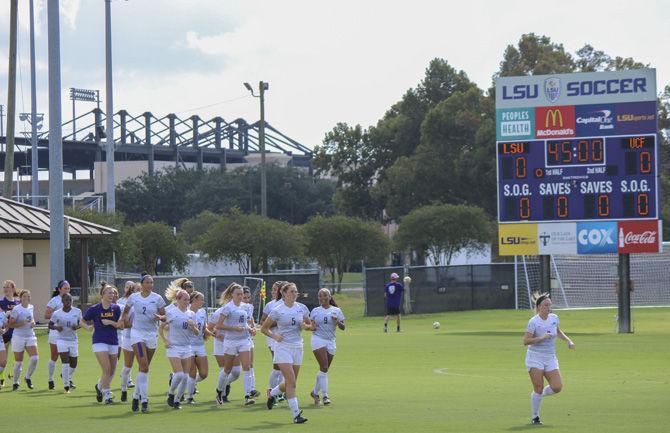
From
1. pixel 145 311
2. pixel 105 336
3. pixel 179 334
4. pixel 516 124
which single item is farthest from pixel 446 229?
pixel 179 334

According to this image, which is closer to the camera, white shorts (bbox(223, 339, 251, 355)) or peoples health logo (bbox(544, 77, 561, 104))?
white shorts (bbox(223, 339, 251, 355))

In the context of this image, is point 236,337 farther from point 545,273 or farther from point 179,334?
point 545,273

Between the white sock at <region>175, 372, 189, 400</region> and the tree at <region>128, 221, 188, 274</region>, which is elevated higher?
the tree at <region>128, 221, 188, 274</region>

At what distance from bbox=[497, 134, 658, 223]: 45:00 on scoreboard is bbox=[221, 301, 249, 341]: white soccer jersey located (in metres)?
18.1

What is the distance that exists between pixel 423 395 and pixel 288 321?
4.24 metres

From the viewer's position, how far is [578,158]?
37.0 m

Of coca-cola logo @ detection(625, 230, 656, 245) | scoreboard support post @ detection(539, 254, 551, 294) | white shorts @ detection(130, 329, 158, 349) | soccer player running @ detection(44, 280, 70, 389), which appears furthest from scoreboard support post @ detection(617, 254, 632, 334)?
white shorts @ detection(130, 329, 158, 349)

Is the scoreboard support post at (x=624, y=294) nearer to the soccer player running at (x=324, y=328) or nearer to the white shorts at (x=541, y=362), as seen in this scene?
the soccer player running at (x=324, y=328)

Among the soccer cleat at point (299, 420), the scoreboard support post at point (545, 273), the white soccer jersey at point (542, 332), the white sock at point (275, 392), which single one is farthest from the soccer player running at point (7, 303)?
the scoreboard support post at point (545, 273)

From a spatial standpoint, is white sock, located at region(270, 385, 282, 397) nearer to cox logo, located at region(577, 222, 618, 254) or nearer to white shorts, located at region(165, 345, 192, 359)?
white shorts, located at region(165, 345, 192, 359)

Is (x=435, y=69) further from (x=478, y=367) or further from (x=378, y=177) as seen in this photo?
(x=478, y=367)

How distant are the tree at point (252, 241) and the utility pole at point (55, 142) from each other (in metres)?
33.2

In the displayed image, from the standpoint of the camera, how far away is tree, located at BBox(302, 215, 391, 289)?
3027 inches

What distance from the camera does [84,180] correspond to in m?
158
